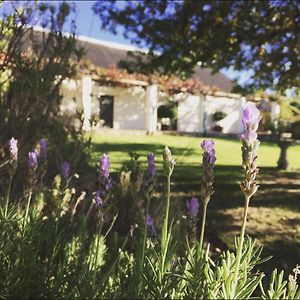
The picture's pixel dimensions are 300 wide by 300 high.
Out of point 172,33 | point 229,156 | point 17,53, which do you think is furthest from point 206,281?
point 229,156

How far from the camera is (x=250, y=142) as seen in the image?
130cm

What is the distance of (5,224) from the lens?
90.6 inches

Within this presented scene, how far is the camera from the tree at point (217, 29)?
27.6 feet

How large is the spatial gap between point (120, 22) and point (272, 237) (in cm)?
556

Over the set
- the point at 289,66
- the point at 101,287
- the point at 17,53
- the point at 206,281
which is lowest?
the point at 101,287

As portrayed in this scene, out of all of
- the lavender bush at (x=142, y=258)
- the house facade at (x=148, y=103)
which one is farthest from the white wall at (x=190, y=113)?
the lavender bush at (x=142, y=258)

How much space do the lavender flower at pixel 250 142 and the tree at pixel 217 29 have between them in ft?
23.8

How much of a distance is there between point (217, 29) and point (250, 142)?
7.74m

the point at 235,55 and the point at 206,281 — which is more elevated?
the point at 235,55

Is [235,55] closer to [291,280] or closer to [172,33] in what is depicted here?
[172,33]

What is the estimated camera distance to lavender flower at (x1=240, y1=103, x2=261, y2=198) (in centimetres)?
130

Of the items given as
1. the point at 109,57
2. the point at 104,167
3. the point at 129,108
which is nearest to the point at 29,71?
the point at 104,167

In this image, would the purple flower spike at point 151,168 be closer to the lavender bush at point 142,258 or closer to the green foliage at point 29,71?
the lavender bush at point 142,258

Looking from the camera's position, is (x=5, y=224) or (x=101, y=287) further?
(x=5, y=224)
